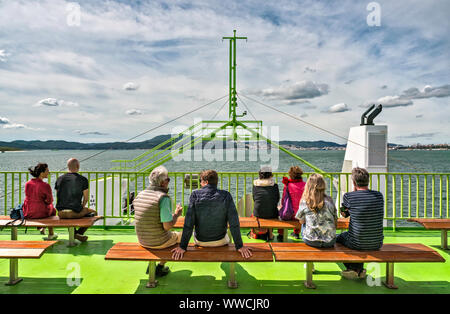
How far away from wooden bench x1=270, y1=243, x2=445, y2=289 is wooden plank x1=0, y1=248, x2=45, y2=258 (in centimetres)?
289

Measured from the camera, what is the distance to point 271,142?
27.2ft

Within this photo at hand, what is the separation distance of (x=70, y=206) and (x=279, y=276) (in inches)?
146

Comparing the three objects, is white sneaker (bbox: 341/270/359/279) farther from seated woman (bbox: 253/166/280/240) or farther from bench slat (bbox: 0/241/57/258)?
bench slat (bbox: 0/241/57/258)

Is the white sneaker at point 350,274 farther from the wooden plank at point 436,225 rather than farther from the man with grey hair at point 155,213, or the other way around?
the man with grey hair at point 155,213

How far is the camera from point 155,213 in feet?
11.1

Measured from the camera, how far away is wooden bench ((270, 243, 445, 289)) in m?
3.27

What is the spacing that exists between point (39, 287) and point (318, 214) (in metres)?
3.77

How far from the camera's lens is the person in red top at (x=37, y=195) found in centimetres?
475

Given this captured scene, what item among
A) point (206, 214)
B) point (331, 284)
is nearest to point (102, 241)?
point (206, 214)

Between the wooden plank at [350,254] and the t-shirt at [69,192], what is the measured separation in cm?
352

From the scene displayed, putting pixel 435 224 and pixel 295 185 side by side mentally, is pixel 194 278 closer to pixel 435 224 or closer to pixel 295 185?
pixel 295 185

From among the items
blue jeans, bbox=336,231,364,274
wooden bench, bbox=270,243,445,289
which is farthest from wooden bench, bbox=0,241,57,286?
blue jeans, bbox=336,231,364,274
